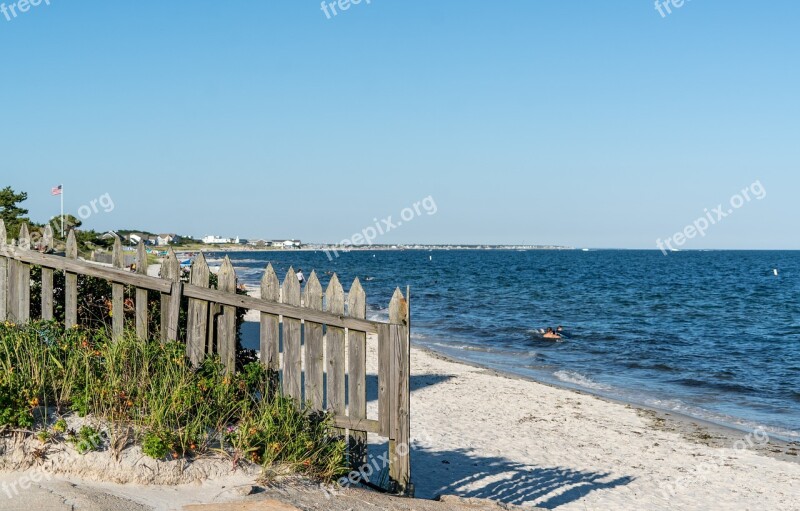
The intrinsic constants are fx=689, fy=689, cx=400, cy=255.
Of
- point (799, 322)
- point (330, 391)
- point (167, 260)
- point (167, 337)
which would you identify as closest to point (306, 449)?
point (330, 391)

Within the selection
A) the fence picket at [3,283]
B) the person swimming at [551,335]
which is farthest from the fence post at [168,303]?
the person swimming at [551,335]

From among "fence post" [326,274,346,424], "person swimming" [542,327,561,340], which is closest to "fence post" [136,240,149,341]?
"fence post" [326,274,346,424]

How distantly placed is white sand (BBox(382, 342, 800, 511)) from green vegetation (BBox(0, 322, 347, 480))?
2465 millimetres

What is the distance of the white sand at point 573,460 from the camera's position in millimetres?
8312

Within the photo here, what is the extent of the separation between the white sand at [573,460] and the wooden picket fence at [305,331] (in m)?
1.90

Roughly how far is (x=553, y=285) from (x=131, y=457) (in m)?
60.3

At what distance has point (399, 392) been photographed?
19.5ft

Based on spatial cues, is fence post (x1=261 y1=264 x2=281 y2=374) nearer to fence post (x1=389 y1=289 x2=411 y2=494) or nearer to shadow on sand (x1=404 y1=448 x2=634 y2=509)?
fence post (x1=389 y1=289 x2=411 y2=494)

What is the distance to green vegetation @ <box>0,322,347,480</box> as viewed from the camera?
512cm

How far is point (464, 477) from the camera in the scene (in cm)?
833

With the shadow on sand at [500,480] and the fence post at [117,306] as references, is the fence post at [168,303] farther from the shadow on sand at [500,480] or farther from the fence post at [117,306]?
the shadow on sand at [500,480]

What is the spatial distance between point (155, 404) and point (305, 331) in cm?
142

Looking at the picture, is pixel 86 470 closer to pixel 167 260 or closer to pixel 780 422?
pixel 167 260

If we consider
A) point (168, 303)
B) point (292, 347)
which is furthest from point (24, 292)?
point (292, 347)
